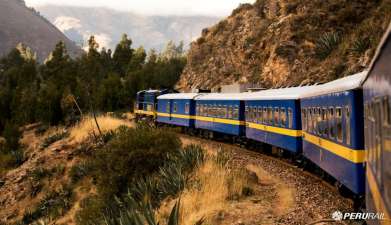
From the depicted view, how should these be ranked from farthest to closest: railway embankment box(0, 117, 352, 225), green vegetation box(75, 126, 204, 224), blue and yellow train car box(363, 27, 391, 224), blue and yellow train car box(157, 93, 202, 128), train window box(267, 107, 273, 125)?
blue and yellow train car box(157, 93, 202, 128) < train window box(267, 107, 273, 125) < green vegetation box(75, 126, 204, 224) < railway embankment box(0, 117, 352, 225) < blue and yellow train car box(363, 27, 391, 224)

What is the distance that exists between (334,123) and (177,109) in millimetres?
24599

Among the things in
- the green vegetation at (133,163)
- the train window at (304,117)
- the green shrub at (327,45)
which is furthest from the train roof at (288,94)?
the green shrub at (327,45)

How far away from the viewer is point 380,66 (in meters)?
5.71

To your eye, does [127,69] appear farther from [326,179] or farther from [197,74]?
[326,179]

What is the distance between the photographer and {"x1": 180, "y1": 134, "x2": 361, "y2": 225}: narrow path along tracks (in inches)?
396

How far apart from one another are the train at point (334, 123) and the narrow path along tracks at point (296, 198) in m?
0.49

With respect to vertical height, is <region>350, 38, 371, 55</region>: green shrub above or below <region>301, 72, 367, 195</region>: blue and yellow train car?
above

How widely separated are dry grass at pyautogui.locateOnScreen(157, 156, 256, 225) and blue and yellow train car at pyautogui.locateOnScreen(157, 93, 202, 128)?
19144 millimetres

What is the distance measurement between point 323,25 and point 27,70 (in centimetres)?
6978

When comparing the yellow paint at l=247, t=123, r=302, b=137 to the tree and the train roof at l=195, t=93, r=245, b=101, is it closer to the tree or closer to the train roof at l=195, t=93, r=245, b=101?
the train roof at l=195, t=93, r=245, b=101

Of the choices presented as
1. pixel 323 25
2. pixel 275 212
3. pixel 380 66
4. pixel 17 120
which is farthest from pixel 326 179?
pixel 17 120

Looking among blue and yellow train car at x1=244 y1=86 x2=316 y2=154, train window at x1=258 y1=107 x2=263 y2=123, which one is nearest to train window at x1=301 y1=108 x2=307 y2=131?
blue and yellow train car at x1=244 y1=86 x2=316 y2=154

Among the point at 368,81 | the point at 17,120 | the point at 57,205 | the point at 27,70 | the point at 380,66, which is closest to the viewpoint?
the point at 380,66

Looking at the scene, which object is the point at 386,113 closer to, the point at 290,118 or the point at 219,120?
the point at 290,118
